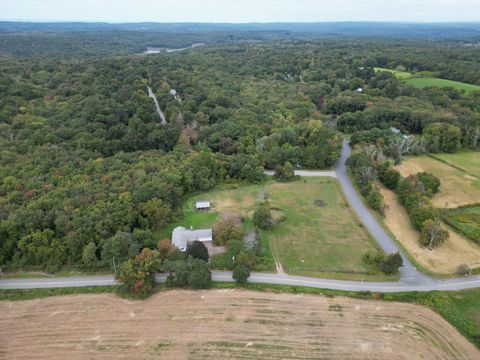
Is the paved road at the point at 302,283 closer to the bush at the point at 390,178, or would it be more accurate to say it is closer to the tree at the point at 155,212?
the tree at the point at 155,212

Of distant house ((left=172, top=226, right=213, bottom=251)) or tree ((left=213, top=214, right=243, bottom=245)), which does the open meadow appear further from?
distant house ((left=172, top=226, right=213, bottom=251))

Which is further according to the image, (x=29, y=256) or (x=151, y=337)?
(x=29, y=256)

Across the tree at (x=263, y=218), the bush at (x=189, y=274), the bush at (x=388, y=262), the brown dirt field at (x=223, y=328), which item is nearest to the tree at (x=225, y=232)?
the tree at (x=263, y=218)

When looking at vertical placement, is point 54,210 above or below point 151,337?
above

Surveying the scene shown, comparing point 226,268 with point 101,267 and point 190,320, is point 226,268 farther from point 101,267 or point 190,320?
point 101,267

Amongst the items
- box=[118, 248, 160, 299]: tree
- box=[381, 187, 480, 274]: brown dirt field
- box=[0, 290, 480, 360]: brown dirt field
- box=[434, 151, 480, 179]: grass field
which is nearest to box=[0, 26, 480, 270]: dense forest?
box=[118, 248, 160, 299]: tree

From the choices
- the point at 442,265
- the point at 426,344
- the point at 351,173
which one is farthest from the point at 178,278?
the point at 351,173

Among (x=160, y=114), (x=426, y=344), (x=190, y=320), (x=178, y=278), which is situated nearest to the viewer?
(x=426, y=344)
